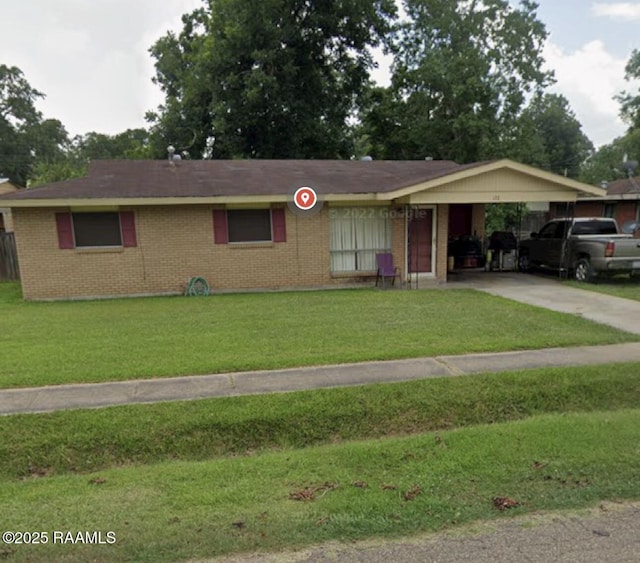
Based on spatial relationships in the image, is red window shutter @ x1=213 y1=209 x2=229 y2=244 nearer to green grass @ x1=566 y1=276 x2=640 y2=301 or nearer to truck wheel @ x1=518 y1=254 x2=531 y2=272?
green grass @ x1=566 y1=276 x2=640 y2=301

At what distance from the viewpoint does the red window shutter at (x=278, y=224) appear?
1179 centimetres

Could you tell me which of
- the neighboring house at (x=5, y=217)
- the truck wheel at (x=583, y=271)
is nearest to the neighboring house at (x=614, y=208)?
the truck wheel at (x=583, y=271)

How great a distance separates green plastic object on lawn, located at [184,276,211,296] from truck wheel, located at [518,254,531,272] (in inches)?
411

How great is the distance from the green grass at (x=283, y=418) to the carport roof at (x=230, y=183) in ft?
23.0

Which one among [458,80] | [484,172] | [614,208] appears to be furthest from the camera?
[458,80]

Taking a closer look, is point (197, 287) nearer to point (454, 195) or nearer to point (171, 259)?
point (171, 259)

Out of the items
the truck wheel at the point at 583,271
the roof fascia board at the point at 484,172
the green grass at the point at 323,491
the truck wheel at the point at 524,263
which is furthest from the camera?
the truck wheel at the point at 524,263

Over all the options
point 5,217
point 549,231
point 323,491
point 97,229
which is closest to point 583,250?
point 549,231

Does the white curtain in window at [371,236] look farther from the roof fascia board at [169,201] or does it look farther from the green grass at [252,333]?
the green grass at [252,333]

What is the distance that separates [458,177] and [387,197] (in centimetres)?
180

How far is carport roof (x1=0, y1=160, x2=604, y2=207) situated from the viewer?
10633 millimetres

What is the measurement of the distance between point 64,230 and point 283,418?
9155mm

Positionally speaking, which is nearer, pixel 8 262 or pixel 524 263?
pixel 8 262

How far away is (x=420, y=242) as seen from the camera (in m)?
12.6
